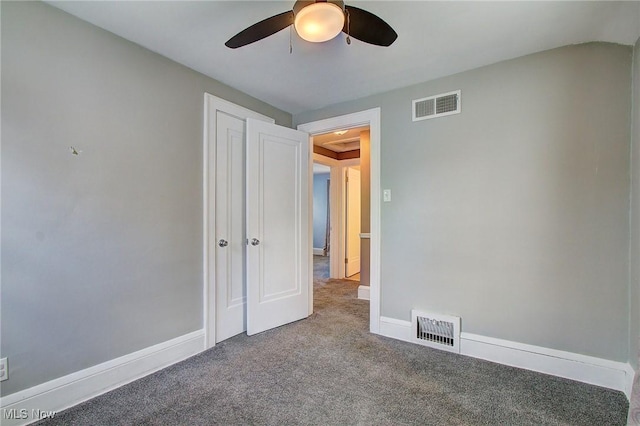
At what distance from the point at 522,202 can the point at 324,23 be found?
6.23ft

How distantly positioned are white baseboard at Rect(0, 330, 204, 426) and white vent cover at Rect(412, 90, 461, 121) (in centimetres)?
274

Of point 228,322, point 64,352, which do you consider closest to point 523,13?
point 228,322

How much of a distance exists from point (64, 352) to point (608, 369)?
11.2 ft

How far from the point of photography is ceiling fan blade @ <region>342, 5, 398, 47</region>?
1375 mm

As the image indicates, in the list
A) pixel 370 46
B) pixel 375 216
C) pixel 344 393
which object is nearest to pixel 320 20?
pixel 370 46

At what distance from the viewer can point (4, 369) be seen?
148 centimetres

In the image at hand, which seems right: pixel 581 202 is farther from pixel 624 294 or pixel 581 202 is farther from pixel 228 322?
pixel 228 322

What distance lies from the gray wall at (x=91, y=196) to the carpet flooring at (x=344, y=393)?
377mm

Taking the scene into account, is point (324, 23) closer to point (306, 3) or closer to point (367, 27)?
point (306, 3)

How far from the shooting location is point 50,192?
1.65m

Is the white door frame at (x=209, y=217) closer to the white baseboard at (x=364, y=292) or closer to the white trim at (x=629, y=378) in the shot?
the white baseboard at (x=364, y=292)

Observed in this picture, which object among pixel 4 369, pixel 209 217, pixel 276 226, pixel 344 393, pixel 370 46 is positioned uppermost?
pixel 370 46

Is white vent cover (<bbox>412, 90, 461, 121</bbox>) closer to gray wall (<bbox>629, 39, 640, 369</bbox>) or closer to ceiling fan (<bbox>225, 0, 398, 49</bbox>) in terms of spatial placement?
gray wall (<bbox>629, 39, 640, 369</bbox>)

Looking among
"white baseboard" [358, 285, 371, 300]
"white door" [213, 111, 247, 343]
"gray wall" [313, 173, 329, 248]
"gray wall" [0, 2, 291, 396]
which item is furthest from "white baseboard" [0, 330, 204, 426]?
"gray wall" [313, 173, 329, 248]
